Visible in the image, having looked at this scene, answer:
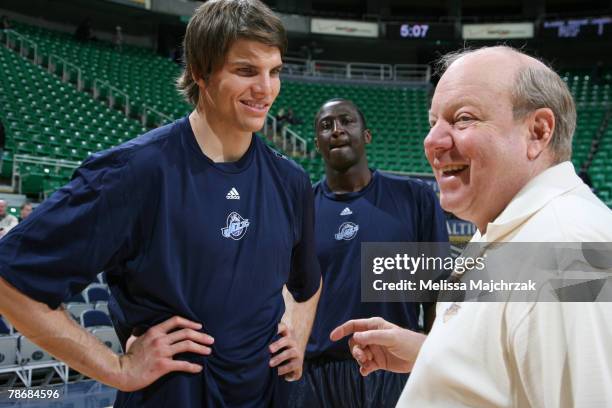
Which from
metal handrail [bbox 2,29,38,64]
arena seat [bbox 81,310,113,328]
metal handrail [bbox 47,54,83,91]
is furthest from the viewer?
metal handrail [bbox 2,29,38,64]

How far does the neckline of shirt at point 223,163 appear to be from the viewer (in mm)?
1622

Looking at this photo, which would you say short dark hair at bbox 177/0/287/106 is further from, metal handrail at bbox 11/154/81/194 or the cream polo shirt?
metal handrail at bbox 11/154/81/194

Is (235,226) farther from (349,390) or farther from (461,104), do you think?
(349,390)

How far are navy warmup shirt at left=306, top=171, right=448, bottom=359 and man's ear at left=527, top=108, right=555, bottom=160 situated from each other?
1734 millimetres

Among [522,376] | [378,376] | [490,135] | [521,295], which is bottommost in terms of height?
[378,376]

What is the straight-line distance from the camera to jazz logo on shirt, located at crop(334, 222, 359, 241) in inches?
119

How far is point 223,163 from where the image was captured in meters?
1.65

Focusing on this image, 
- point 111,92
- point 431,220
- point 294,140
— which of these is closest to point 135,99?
point 111,92

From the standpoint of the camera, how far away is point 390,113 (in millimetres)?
20109

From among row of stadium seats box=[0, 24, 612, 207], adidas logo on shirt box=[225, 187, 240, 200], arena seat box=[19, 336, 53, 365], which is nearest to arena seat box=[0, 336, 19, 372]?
arena seat box=[19, 336, 53, 365]

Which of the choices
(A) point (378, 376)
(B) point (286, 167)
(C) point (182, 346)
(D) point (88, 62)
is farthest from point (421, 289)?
(D) point (88, 62)

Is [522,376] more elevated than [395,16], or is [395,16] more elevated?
[395,16]

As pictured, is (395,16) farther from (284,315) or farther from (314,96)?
(284,315)

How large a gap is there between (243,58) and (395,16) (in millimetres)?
24271
